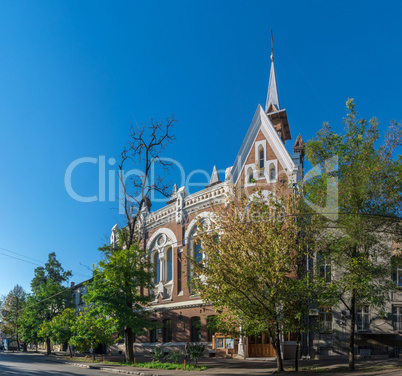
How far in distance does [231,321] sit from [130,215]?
1560 cm

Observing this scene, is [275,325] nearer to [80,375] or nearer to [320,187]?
[320,187]

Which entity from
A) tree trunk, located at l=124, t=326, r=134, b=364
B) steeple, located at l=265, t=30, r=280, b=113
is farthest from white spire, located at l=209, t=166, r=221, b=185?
tree trunk, located at l=124, t=326, r=134, b=364

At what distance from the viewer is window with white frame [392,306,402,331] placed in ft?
93.4

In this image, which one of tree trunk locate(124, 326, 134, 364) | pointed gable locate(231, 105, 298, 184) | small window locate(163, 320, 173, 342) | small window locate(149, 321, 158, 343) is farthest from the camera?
small window locate(149, 321, 158, 343)

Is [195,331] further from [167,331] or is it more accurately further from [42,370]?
[42,370]

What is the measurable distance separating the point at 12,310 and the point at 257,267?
63.9 m

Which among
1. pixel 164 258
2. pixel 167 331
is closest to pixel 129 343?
pixel 167 331

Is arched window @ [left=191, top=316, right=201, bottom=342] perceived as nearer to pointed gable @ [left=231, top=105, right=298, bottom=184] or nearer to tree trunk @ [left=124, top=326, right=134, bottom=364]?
tree trunk @ [left=124, top=326, right=134, bottom=364]

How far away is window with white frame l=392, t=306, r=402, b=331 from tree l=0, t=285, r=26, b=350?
54.7 metres

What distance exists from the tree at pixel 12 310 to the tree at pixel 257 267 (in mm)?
53755

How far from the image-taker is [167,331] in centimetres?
3834

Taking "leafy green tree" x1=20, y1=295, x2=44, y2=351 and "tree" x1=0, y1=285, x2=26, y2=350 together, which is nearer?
"leafy green tree" x1=20, y1=295, x2=44, y2=351

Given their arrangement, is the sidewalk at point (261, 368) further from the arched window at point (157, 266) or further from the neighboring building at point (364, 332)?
the arched window at point (157, 266)

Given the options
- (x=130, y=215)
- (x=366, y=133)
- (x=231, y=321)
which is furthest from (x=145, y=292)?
(x=366, y=133)
